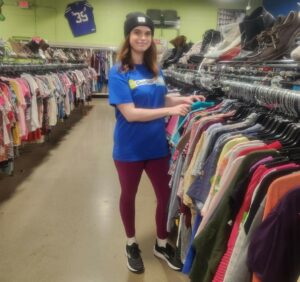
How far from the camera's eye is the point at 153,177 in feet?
6.91

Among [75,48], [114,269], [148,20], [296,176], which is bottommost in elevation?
[114,269]

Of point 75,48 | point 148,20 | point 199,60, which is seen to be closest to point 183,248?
point 148,20

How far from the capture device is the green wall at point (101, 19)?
10547mm

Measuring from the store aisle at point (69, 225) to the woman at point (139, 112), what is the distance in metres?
0.24

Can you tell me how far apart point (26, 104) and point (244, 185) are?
10.4ft

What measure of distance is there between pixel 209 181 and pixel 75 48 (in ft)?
33.5

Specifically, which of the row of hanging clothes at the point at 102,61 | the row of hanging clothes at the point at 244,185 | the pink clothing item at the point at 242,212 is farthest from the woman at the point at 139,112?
the row of hanging clothes at the point at 102,61

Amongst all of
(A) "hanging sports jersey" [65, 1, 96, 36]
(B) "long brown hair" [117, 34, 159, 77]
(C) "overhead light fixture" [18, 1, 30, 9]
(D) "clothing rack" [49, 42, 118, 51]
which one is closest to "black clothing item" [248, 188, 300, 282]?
(B) "long brown hair" [117, 34, 159, 77]

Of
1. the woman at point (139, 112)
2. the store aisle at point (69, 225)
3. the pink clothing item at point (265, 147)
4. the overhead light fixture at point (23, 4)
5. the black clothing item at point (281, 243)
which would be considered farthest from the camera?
the overhead light fixture at point (23, 4)

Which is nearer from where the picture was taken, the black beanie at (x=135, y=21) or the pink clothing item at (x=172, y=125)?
the black beanie at (x=135, y=21)

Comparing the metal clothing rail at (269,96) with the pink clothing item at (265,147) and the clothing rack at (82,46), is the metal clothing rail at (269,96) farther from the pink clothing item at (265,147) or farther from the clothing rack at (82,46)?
the clothing rack at (82,46)

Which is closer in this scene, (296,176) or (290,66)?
(296,176)

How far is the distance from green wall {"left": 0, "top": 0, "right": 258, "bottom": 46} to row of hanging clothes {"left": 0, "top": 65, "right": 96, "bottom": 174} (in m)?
5.45

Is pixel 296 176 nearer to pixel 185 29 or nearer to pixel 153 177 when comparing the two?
pixel 153 177
